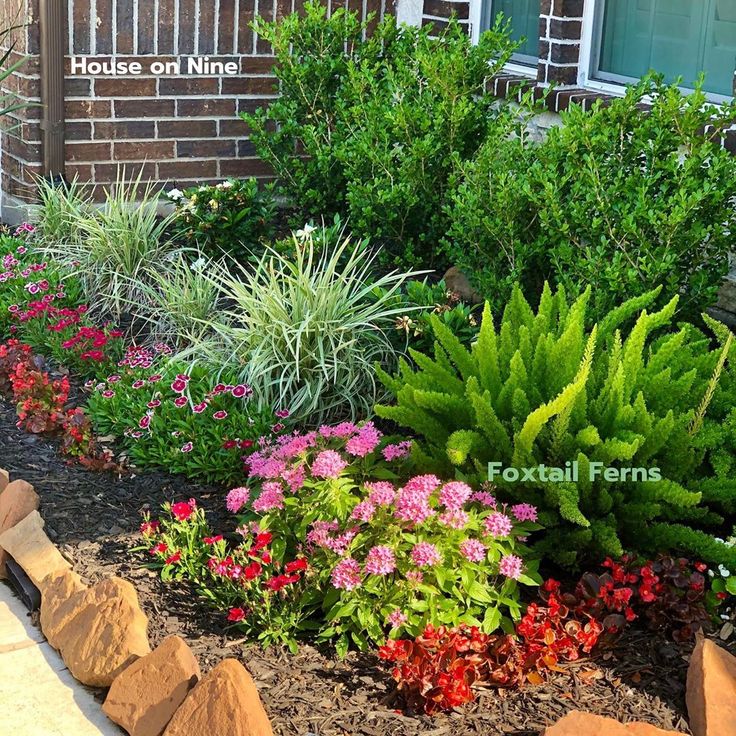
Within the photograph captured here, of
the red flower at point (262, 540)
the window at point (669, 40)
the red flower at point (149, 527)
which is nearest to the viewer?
the red flower at point (262, 540)

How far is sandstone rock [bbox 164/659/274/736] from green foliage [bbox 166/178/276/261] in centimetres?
339

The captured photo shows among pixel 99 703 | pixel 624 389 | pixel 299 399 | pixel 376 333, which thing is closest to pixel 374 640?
pixel 99 703

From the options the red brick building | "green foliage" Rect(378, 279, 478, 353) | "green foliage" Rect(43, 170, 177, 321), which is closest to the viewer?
"green foliage" Rect(378, 279, 478, 353)

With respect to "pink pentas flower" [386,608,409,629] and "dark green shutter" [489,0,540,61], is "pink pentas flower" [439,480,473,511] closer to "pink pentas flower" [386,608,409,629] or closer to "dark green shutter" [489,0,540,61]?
"pink pentas flower" [386,608,409,629]

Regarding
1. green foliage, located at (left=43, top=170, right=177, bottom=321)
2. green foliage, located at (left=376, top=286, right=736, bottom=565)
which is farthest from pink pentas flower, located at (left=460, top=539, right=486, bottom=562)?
green foliage, located at (left=43, top=170, right=177, bottom=321)

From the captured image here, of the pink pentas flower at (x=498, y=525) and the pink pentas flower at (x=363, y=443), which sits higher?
the pink pentas flower at (x=363, y=443)

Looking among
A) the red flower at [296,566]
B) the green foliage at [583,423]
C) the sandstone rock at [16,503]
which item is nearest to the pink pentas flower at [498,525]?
the green foliage at [583,423]

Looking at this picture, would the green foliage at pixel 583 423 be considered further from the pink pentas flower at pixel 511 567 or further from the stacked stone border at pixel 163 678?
the stacked stone border at pixel 163 678

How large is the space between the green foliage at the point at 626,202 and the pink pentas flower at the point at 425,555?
56.1 inches

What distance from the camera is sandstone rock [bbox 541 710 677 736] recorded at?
268cm

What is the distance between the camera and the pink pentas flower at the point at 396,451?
12.0ft

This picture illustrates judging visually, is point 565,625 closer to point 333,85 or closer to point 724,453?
point 724,453

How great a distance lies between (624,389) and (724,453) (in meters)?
0.38

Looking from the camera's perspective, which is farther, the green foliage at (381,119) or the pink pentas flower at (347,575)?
the green foliage at (381,119)
